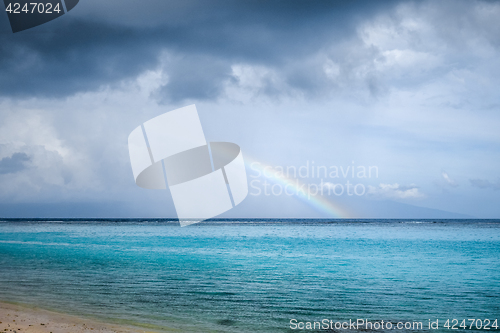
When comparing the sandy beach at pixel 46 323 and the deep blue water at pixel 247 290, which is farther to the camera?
the deep blue water at pixel 247 290

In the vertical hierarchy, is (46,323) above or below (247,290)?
above

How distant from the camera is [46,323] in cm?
805

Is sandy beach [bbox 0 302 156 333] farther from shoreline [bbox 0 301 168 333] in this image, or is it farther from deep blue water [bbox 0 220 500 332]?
deep blue water [bbox 0 220 500 332]

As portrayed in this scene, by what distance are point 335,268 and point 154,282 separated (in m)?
9.32

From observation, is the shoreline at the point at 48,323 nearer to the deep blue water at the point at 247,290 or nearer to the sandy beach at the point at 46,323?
the sandy beach at the point at 46,323

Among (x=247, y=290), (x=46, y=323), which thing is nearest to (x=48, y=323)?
(x=46, y=323)

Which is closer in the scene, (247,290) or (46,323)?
(46,323)

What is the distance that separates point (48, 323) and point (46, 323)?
0.04m

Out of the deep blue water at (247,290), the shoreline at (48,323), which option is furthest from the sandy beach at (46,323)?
the deep blue water at (247,290)

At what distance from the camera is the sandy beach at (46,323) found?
751 cm

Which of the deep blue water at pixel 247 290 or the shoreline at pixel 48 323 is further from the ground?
the shoreline at pixel 48 323

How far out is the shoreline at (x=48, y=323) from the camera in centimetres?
752

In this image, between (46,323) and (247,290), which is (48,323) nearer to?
(46,323)

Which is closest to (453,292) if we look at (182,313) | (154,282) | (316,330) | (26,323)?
(316,330)
